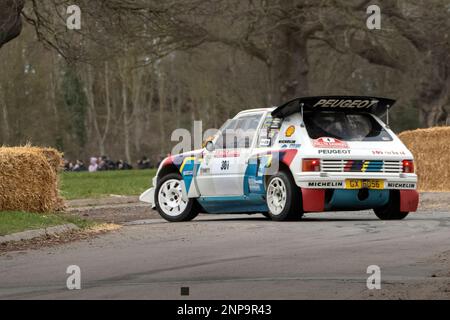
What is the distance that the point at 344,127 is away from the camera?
17.8m

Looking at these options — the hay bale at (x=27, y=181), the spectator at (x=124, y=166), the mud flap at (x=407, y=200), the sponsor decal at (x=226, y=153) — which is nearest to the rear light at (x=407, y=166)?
the mud flap at (x=407, y=200)

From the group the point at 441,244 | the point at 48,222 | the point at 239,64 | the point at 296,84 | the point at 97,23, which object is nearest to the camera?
the point at 441,244

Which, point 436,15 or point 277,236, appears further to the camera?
point 436,15

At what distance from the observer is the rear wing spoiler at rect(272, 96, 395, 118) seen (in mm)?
17609

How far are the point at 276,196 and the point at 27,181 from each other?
482cm

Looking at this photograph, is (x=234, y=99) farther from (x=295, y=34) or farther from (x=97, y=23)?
(x=97, y=23)

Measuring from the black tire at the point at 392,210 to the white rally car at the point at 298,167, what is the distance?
0.6 inches

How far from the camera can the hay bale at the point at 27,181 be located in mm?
19266

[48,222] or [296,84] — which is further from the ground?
[296,84]

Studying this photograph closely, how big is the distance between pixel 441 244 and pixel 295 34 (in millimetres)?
24834

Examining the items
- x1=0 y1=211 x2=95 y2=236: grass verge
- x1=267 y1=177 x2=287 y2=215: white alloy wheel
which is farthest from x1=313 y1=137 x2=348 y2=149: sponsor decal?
x1=0 y1=211 x2=95 y2=236: grass verge

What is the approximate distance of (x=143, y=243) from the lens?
14.1 m

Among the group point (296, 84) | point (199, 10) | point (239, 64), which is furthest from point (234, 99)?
point (199, 10)
